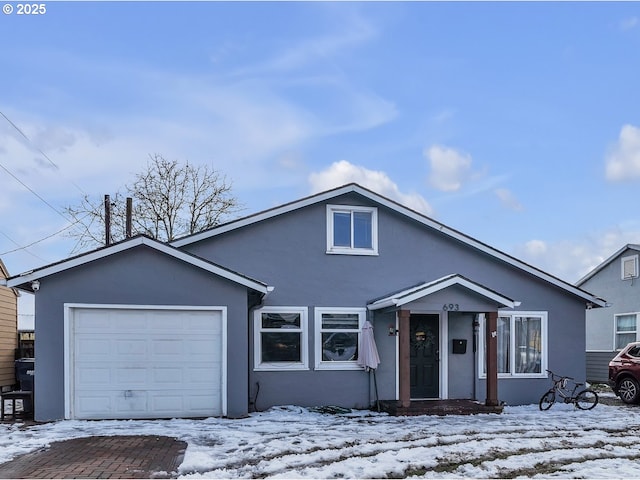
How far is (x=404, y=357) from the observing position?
12266mm

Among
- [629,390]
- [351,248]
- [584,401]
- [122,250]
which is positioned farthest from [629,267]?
[122,250]

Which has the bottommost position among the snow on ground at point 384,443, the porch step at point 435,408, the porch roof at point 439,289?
the porch step at point 435,408

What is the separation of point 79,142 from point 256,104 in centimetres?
544

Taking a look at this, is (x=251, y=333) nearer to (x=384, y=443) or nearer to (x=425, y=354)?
(x=425, y=354)

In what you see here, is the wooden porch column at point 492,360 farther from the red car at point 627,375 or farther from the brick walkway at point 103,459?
the brick walkway at point 103,459

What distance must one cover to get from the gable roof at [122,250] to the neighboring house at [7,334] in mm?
8668

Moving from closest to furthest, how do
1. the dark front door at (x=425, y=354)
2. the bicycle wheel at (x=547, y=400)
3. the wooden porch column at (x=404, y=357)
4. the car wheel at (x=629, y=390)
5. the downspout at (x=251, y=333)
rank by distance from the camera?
the wooden porch column at (x=404, y=357)
the downspout at (x=251, y=333)
the bicycle wheel at (x=547, y=400)
the dark front door at (x=425, y=354)
the car wheel at (x=629, y=390)

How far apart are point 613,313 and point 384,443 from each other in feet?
49.9

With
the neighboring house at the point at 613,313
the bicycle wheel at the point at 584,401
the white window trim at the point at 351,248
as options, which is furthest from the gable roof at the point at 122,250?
the neighboring house at the point at 613,313

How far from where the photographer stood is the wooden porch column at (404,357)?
12.2 meters

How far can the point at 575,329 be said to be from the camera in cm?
1446

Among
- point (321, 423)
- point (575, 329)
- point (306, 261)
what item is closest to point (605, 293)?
point (575, 329)

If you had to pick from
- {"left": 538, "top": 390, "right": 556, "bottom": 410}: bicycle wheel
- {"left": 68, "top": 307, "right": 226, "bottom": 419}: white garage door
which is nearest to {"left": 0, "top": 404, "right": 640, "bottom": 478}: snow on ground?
{"left": 68, "top": 307, "right": 226, "bottom": 419}: white garage door

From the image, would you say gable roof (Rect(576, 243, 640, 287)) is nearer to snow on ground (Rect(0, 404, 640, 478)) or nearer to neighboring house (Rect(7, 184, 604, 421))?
neighboring house (Rect(7, 184, 604, 421))
